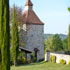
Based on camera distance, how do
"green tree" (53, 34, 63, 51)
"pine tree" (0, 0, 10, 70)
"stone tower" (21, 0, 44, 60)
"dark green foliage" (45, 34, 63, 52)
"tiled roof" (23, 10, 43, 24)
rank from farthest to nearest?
"dark green foliage" (45, 34, 63, 52)
"green tree" (53, 34, 63, 51)
"tiled roof" (23, 10, 43, 24)
"stone tower" (21, 0, 44, 60)
"pine tree" (0, 0, 10, 70)

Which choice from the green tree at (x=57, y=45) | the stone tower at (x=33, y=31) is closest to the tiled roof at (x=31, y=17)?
the stone tower at (x=33, y=31)

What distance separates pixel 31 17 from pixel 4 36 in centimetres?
3459

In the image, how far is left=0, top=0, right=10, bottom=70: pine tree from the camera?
13.4m

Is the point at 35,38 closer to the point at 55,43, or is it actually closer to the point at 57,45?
the point at 57,45

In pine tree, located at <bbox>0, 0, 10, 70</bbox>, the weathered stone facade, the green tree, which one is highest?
pine tree, located at <bbox>0, 0, 10, 70</bbox>

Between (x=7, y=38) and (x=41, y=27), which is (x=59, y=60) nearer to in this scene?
(x=7, y=38)

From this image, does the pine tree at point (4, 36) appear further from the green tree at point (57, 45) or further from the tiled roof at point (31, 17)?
the green tree at point (57, 45)

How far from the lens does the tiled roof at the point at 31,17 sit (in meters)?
47.2

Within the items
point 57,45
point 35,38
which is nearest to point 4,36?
point 35,38

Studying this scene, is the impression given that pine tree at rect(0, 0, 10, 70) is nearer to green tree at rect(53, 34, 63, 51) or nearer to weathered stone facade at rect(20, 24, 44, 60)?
weathered stone facade at rect(20, 24, 44, 60)

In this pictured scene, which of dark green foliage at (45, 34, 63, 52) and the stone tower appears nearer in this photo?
the stone tower

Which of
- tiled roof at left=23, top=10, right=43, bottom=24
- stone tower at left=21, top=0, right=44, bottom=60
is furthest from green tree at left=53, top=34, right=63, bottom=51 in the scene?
tiled roof at left=23, top=10, right=43, bottom=24

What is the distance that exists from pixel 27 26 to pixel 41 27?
3290 millimetres

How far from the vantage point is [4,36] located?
45.5 ft
